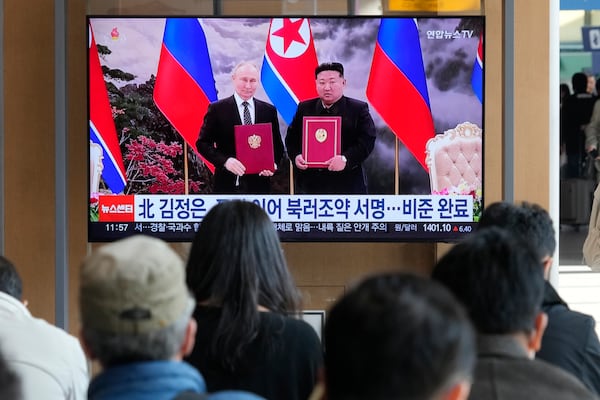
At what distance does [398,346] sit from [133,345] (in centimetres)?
53

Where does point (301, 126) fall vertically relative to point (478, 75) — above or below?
below

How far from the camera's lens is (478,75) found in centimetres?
501

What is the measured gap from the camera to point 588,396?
1881 mm

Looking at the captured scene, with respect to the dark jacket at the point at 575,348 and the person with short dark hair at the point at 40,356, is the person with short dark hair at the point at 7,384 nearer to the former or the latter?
the person with short dark hair at the point at 40,356

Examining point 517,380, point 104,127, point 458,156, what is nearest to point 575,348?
point 517,380

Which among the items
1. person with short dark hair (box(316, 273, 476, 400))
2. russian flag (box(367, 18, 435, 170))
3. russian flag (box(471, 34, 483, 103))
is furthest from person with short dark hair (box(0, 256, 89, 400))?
russian flag (box(471, 34, 483, 103))

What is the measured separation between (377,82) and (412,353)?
384 cm

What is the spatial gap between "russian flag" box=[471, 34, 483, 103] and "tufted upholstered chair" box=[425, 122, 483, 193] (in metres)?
0.17

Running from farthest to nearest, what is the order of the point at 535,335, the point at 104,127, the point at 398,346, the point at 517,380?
the point at 104,127 → the point at 535,335 → the point at 517,380 → the point at 398,346

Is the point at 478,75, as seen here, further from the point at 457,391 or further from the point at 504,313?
the point at 457,391

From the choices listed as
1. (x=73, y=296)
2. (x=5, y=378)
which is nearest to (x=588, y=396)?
(x=5, y=378)

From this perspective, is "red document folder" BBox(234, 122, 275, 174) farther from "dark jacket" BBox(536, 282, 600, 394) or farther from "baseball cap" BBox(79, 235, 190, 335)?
"baseball cap" BBox(79, 235, 190, 335)

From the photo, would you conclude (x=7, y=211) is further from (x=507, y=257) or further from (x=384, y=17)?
(x=507, y=257)

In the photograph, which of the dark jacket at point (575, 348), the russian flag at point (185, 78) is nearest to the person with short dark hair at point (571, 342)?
the dark jacket at point (575, 348)
